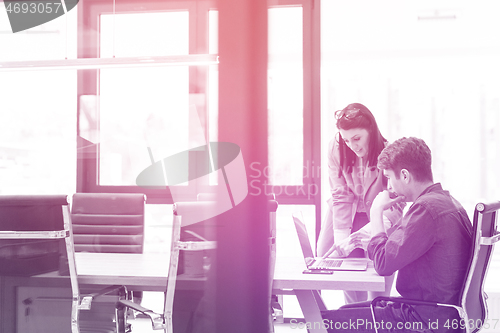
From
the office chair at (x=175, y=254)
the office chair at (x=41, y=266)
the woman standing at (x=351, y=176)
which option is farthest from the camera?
the woman standing at (x=351, y=176)

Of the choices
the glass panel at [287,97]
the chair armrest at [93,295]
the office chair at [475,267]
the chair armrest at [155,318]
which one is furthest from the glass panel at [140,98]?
the office chair at [475,267]

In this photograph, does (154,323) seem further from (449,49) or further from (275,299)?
(449,49)

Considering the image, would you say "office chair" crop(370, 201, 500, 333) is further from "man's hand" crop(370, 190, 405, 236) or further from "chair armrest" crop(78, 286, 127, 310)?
"chair armrest" crop(78, 286, 127, 310)

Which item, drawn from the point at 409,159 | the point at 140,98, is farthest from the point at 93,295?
the point at 140,98

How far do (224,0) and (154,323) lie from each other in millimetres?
1529

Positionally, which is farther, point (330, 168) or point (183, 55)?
point (183, 55)

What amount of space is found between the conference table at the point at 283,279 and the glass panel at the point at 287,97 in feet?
1.72

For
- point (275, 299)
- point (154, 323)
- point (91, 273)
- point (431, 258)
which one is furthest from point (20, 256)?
Result: point (431, 258)

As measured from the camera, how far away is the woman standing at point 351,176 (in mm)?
2357

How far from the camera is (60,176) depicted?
335cm

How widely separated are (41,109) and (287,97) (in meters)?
2.24

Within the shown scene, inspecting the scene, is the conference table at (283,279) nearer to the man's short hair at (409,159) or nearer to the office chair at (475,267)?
the office chair at (475,267)

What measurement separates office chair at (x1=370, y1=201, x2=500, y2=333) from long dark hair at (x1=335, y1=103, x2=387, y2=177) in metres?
0.78

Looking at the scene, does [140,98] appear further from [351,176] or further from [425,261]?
[425,261]
